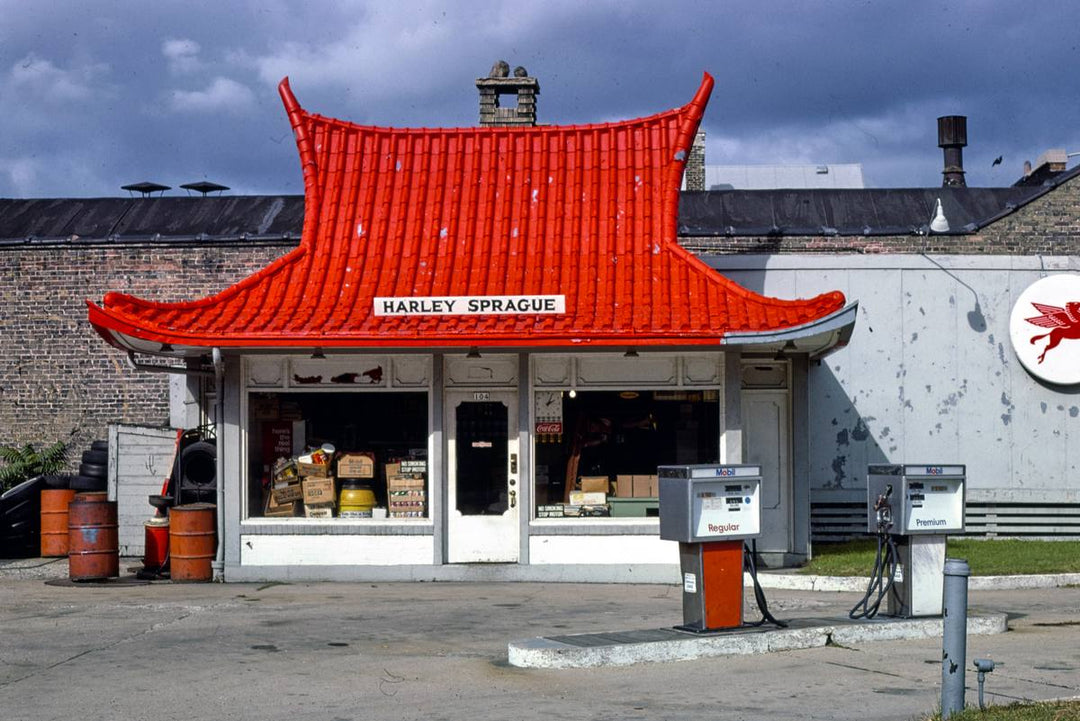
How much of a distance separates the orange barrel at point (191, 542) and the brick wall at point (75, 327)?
32.8 feet

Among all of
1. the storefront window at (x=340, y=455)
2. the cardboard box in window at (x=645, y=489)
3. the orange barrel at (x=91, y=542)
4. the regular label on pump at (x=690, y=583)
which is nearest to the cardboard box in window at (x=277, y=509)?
the storefront window at (x=340, y=455)

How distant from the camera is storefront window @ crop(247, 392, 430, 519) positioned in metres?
16.0

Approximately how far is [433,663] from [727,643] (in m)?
2.25

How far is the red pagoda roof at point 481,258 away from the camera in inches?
592

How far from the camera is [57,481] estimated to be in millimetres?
20016

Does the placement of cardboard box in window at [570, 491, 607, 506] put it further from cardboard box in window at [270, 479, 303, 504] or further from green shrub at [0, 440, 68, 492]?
green shrub at [0, 440, 68, 492]

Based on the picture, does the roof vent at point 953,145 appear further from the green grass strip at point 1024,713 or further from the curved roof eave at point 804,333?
the green grass strip at point 1024,713

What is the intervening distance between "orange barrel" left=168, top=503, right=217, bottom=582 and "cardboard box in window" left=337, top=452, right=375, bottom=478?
158cm

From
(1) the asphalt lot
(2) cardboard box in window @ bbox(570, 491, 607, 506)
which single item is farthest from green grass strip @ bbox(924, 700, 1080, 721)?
(2) cardboard box in window @ bbox(570, 491, 607, 506)

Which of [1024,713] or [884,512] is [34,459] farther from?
[1024,713]

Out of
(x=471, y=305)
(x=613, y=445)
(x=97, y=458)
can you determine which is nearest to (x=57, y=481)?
(x=97, y=458)

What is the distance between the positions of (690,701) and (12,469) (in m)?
18.7

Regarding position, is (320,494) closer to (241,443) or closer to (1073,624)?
(241,443)

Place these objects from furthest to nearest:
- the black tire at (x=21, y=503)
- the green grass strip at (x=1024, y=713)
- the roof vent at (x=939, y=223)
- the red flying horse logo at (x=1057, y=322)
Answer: the roof vent at (x=939, y=223) → the black tire at (x=21, y=503) → the red flying horse logo at (x=1057, y=322) → the green grass strip at (x=1024, y=713)
